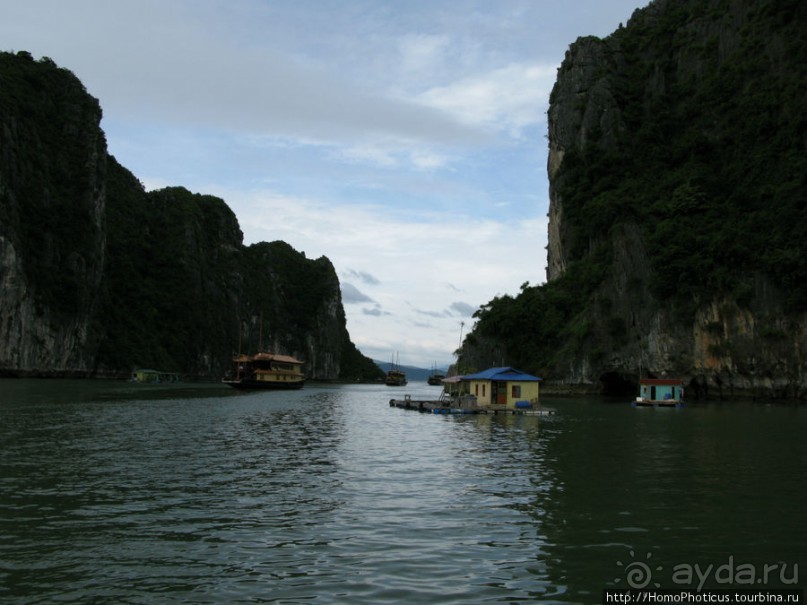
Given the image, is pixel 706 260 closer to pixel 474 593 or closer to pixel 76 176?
pixel 474 593

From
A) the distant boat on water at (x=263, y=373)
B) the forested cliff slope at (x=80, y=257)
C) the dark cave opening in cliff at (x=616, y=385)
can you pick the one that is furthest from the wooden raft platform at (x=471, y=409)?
the forested cliff slope at (x=80, y=257)

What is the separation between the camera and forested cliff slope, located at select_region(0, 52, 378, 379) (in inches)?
4498

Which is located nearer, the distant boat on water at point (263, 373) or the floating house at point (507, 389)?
the floating house at point (507, 389)

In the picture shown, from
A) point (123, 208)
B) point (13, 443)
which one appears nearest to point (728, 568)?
point (13, 443)

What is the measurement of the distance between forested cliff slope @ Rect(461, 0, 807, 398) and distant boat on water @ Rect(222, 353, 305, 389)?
29.0 metres

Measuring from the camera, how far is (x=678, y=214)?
81125mm

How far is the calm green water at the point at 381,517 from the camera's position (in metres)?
10.1

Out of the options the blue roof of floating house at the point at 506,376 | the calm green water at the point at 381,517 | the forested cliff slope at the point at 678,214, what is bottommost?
the calm green water at the point at 381,517

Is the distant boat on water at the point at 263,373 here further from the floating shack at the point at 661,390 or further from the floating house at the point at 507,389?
the floating shack at the point at 661,390

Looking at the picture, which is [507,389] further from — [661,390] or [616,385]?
[616,385]

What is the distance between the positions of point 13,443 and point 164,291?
529ft

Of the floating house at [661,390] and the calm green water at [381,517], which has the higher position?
the floating house at [661,390]

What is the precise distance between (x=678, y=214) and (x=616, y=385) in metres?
25.0

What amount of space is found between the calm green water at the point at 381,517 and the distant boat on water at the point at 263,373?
69804 mm
